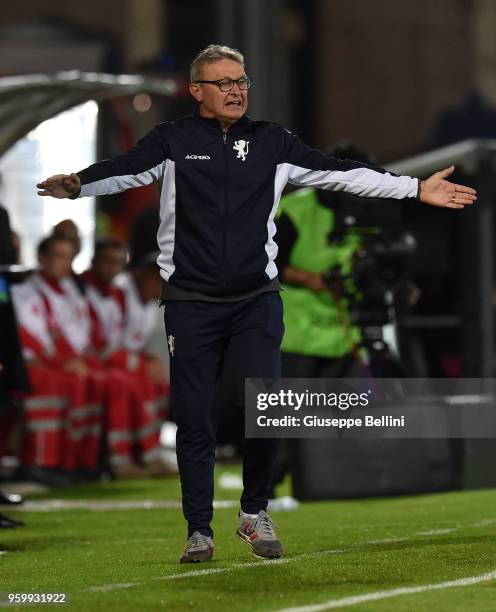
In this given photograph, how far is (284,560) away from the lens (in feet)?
28.9

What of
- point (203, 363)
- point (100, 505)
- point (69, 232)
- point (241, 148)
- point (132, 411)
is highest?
point (241, 148)

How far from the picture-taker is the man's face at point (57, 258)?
15.1 metres

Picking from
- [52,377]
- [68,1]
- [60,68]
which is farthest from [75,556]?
[68,1]

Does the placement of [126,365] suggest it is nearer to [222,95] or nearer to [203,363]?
[203,363]

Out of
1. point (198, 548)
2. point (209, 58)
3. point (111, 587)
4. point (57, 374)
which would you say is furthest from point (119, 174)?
point (57, 374)

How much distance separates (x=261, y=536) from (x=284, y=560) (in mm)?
138

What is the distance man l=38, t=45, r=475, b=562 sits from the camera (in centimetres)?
863

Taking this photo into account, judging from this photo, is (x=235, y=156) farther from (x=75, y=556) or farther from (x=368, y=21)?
(x=368, y=21)

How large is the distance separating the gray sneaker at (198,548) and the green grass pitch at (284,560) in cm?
5

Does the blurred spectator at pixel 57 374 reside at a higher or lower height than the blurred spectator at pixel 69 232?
lower

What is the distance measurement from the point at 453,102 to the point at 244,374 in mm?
24574

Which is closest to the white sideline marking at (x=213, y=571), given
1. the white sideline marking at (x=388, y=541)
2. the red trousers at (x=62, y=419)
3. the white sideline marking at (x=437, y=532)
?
the white sideline marking at (x=388, y=541)

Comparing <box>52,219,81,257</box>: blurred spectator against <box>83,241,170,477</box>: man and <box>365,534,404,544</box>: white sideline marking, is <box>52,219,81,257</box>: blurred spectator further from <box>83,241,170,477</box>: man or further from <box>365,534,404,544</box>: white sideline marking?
<box>365,534,404,544</box>: white sideline marking

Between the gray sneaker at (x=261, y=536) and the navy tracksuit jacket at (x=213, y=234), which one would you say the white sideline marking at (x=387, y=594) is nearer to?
the gray sneaker at (x=261, y=536)
